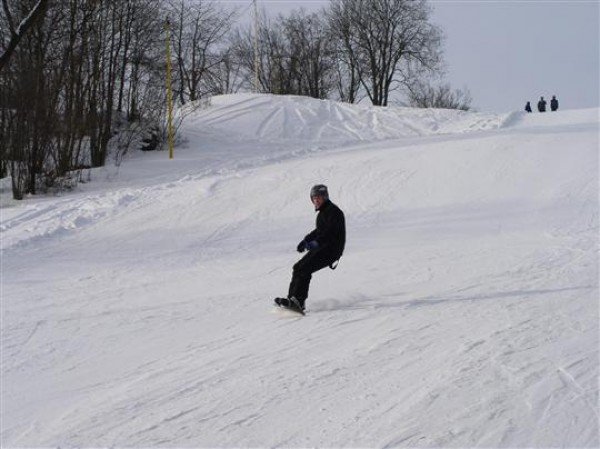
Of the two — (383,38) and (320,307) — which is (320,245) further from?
(383,38)

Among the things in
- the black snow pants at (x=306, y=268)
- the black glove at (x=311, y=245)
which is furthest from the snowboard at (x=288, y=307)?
the black glove at (x=311, y=245)

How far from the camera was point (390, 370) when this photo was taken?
5969 millimetres

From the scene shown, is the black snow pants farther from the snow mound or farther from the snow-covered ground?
the snow mound

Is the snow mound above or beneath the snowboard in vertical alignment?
above

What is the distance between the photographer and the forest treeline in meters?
19.0

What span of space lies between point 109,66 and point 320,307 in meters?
19.7

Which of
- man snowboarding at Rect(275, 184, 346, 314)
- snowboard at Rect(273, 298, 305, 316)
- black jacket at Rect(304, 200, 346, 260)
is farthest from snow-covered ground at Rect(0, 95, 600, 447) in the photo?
black jacket at Rect(304, 200, 346, 260)

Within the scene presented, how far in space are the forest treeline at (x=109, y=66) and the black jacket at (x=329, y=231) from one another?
12474mm

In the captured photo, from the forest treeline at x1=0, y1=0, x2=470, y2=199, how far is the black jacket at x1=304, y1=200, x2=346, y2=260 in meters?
12.5

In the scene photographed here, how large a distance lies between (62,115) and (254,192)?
7.17 meters

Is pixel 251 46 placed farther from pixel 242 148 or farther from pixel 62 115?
pixel 62 115

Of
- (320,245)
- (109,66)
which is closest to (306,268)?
(320,245)

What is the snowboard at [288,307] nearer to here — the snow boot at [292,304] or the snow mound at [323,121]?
the snow boot at [292,304]

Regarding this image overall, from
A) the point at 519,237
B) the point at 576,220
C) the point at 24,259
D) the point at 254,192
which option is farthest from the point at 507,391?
the point at 254,192
